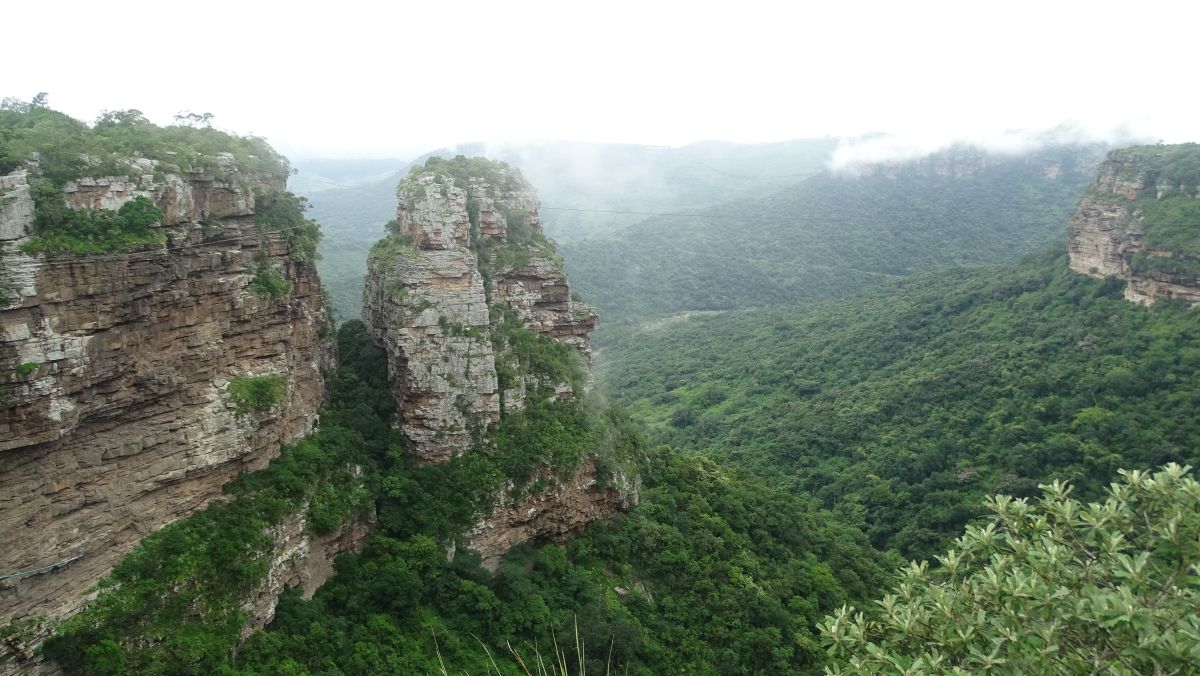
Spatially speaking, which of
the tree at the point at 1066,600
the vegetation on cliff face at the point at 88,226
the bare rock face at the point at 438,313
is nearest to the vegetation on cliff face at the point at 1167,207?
the tree at the point at 1066,600

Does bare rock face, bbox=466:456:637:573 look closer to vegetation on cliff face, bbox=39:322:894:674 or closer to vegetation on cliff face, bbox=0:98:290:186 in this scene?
vegetation on cliff face, bbox=39:322:894:674

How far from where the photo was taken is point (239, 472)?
746 inches

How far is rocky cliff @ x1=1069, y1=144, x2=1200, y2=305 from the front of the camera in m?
50.3

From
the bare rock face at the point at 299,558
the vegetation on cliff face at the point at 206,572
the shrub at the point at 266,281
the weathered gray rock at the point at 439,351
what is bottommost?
the bare rock face at the point at 299,558

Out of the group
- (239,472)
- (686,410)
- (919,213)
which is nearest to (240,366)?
(239,472)

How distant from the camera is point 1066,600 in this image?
32.0 feet

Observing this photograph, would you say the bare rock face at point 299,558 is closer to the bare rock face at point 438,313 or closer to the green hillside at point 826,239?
the bare rock face at point 438,313

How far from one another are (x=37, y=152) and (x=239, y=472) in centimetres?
969

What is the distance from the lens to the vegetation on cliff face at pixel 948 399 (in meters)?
41.9

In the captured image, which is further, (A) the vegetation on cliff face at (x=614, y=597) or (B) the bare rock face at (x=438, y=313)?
(B) the bare rock face at (x=438, y=313)

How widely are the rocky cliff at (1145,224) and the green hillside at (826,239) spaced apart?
196 ft

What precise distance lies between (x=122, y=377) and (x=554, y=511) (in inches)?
631

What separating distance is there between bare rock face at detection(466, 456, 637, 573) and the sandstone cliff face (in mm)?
8527

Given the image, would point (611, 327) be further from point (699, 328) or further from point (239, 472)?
point (239, 472)
